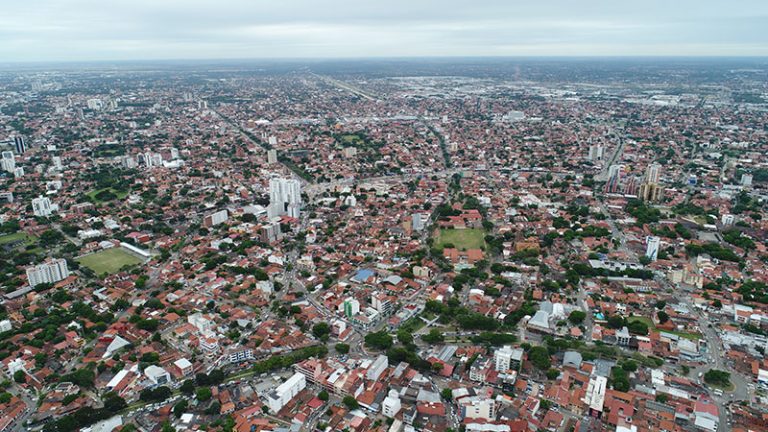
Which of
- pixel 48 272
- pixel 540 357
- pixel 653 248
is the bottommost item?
pixel 540 357

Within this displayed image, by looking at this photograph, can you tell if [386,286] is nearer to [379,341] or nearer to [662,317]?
[379,341]

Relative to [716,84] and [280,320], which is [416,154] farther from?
[716,84]

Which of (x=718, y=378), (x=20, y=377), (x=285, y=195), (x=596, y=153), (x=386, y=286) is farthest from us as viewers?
(x=596, y=153)

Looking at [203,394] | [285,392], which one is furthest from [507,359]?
[203,394]

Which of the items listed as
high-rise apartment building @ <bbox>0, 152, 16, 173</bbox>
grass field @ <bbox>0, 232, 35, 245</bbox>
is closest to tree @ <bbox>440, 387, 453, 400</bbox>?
grass field @ <bbox>0, 232, 35, 245</bbox>

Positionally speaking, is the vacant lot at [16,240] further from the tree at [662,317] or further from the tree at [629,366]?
the tree at [662,317]

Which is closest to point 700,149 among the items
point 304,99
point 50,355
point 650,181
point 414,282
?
point 650,181

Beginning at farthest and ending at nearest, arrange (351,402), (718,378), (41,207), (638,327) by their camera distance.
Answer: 1. (41,207)
2. (638,327)
3. (718,378)
4. (351,402)
